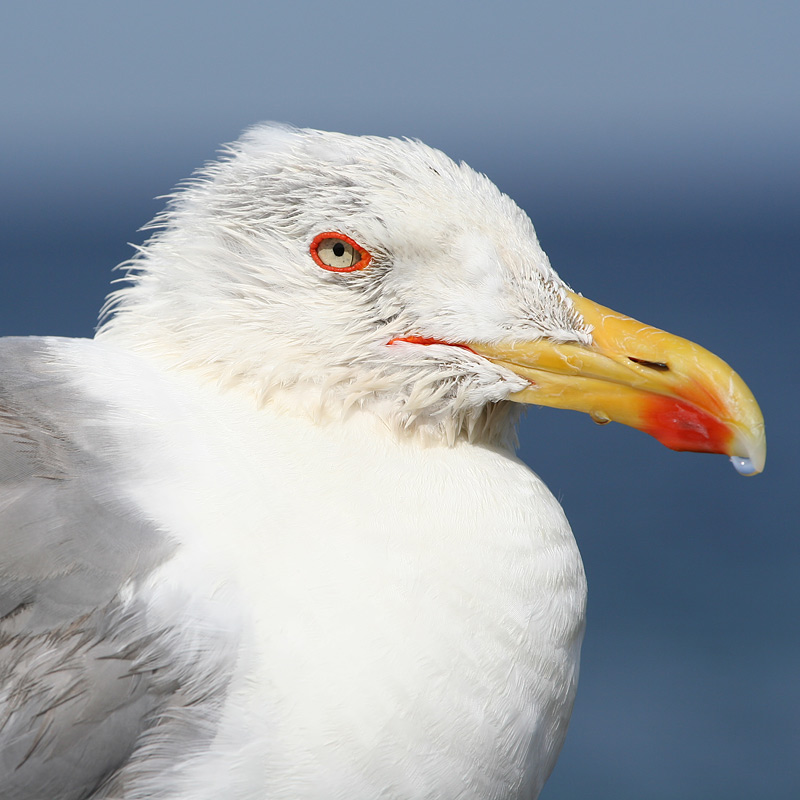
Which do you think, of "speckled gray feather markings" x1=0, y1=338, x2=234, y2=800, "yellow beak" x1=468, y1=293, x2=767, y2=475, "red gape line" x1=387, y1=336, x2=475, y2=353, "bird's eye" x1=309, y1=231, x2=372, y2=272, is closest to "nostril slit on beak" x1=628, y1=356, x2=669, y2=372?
"yellow beak" x1=468, y1=293, x2=767, y2=475

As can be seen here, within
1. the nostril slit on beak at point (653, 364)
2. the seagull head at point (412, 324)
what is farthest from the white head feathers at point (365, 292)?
the nostril slit on beak at point (653, 364)

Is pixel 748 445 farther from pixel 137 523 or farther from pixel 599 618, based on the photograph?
pixel 599 618

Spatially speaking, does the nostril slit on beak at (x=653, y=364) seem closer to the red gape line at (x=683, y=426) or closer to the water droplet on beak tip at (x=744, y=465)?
the red gape line at (x=683, y=426)

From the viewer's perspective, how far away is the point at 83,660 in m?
1.77

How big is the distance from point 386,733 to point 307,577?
0.30 meters

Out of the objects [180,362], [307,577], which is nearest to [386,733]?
[307,577]

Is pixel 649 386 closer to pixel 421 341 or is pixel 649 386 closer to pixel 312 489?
pixel 421 341

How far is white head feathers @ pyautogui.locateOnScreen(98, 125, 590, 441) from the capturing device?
81.2 inches

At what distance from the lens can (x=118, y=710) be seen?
1.76 m

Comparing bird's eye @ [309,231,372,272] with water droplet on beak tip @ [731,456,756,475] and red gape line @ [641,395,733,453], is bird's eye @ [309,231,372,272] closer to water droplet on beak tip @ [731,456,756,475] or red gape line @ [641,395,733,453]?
red gape line @ [641,395,733,453]

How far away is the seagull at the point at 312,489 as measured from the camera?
1.77m

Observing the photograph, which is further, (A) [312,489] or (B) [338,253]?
(B) [338,253]

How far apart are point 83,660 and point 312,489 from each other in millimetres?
510

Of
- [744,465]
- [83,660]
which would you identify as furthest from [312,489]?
[744,465]
